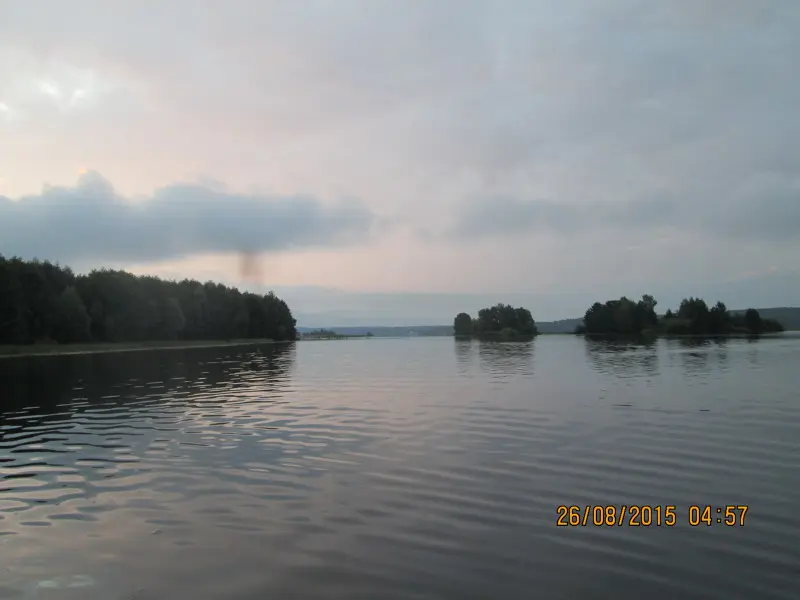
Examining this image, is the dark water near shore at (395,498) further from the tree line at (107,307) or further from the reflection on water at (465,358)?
the tree line at (107,307)

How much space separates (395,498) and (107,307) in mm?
131085

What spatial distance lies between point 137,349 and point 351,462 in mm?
117213

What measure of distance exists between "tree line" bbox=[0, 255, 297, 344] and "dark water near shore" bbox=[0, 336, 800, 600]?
282 feet

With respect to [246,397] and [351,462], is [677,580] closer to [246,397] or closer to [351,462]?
[351,462]

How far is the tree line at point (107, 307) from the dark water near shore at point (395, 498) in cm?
8587

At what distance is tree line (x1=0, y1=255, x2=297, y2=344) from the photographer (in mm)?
104500

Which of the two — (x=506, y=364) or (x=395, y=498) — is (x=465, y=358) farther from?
(x=395, y=498)

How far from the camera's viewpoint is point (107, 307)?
5098 inches
